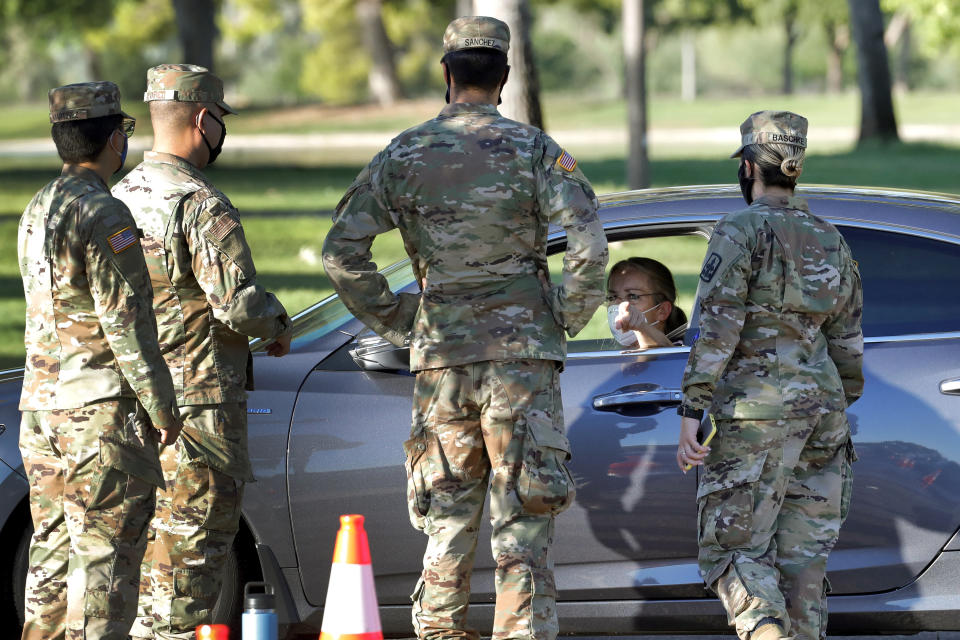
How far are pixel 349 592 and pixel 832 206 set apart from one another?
2276mm

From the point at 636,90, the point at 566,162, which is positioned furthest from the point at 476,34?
the point at 636,90

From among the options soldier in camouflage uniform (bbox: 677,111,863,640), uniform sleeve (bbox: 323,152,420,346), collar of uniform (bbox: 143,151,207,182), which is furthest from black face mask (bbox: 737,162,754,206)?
collar of uniform (bbox: 143,151,207,182)

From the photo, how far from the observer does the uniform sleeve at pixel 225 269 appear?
415 cm

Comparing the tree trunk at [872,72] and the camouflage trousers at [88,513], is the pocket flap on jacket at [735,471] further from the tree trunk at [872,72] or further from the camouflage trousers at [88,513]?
the tree trunk at [872,72]

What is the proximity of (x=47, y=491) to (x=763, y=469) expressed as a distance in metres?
2.23

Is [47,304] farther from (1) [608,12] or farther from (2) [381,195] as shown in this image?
(1) [608,12]

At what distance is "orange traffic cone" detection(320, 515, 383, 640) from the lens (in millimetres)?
3363

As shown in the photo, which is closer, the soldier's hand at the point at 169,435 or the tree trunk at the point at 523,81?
the soldier's hand at the point at 169,435

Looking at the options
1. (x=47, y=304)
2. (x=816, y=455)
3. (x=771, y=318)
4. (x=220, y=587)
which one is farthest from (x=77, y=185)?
(x=816, y=455)

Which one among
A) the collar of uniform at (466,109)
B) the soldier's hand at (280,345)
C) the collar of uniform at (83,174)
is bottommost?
the soldier's hand at (280,345)

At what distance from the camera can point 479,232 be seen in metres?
3.90

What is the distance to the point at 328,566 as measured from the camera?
457 cm

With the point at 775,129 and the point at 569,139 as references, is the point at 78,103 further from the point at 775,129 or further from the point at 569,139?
the point at 569,139

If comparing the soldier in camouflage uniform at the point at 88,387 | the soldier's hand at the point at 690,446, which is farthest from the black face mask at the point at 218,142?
the soldier's hand at the point at 690,446
